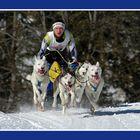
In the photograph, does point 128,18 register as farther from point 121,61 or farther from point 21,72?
point 21,72

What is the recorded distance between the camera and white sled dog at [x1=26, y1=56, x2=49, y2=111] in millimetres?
10023

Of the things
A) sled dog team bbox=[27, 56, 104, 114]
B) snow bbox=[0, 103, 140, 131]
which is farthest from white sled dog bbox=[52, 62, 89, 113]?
snow bbox=[0, 103, 140, 131]

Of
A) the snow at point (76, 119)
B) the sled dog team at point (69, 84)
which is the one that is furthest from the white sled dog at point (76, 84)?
the snow at point (76, 119)

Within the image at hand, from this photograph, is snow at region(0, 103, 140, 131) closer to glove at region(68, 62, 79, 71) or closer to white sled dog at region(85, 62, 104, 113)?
white sled dog at region(85, 62, 104, 113)

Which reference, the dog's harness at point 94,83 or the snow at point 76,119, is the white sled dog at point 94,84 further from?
the snow at point 76,119

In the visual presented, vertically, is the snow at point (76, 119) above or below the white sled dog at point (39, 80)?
below

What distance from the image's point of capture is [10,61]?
10.1m

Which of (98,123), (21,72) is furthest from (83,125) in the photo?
(21,72)

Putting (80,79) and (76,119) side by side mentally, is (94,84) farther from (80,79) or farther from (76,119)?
(76,119)

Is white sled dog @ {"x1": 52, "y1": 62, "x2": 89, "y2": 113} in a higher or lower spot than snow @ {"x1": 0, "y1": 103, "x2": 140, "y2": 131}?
higher

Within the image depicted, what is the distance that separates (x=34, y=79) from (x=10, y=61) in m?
0.29

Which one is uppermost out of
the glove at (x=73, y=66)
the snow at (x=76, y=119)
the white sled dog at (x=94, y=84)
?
the glove at (x=73, y=66)

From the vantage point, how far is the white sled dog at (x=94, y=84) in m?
10.0

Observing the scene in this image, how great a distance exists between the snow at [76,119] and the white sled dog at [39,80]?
0.10 m
